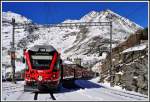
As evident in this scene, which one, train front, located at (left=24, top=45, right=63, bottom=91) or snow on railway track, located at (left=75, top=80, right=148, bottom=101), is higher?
train front, located at (left=24, top=45, right=63, bottom=91)

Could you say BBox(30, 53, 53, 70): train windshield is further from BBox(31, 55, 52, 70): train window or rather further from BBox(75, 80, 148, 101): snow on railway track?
BBox(75, 80, 148, 101): snow on railway track

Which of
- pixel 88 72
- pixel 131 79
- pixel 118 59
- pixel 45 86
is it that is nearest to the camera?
pixel 45 86

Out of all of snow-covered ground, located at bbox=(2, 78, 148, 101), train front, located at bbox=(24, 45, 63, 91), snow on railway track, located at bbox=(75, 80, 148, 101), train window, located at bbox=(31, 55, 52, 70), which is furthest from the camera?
train window, located at bbox=(31, 55, 52, 70)

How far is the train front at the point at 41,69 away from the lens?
27.8 metres

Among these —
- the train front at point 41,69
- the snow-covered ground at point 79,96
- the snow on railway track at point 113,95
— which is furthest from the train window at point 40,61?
the snow on railway track at point 113,95

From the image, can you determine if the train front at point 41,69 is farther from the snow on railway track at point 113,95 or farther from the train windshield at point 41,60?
the snow on railway track at point 113,95

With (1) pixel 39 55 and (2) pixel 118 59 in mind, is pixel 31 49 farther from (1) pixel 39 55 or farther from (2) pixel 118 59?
(2) pixel 118 59

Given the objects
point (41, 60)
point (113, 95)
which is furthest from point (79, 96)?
point (41, 60)

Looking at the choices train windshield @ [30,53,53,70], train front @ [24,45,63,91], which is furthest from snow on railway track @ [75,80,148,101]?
train windshield @ [30,53,53,70]

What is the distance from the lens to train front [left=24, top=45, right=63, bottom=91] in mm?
27766

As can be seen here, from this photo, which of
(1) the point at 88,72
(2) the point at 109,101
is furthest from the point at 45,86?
(1) the point at 88,72

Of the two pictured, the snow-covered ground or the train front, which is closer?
the snow-covered ground

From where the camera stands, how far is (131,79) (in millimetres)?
37031

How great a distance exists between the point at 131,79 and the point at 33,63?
12.1m
